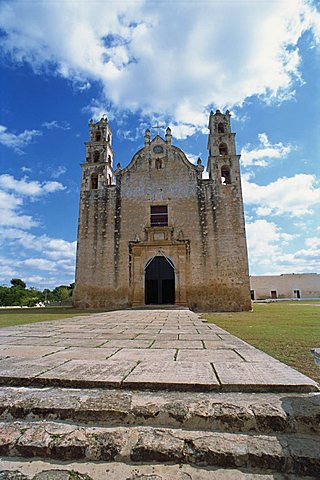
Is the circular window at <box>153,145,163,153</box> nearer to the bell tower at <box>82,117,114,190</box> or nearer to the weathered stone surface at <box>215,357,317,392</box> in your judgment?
the bell tower at <box>82,117,114,190</box>

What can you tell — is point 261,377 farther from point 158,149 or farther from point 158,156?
point 158,149

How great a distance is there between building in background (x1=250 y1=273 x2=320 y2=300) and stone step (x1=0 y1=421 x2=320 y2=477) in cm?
3995

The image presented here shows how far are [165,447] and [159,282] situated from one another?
13977 mm

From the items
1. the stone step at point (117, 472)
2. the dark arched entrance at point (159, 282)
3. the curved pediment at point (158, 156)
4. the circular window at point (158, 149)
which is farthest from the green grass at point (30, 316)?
the circular window at point (158, 149)

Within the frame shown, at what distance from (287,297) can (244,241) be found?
28.9 meters

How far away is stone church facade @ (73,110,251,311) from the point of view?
14.5 meters

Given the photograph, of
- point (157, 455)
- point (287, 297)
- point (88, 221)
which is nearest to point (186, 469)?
point (157, 455)

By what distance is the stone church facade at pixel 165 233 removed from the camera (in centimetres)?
1447

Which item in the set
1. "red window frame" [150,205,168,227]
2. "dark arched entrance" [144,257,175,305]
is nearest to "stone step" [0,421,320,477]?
"dark arched entrance" [144,257,175,305]

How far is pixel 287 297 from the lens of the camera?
38.8m

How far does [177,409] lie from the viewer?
1.55 meters

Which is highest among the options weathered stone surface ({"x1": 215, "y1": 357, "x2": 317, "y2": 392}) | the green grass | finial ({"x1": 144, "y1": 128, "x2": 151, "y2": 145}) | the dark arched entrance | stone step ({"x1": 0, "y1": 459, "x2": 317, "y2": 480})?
finial ({"x1": 144, "y1": 128, "x2": 151, "y2": 145})

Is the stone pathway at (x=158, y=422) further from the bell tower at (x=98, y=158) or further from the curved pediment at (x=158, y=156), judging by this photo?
the bell tower at (x=98, y=158)

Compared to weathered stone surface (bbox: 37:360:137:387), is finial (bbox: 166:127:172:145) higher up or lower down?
higher up
